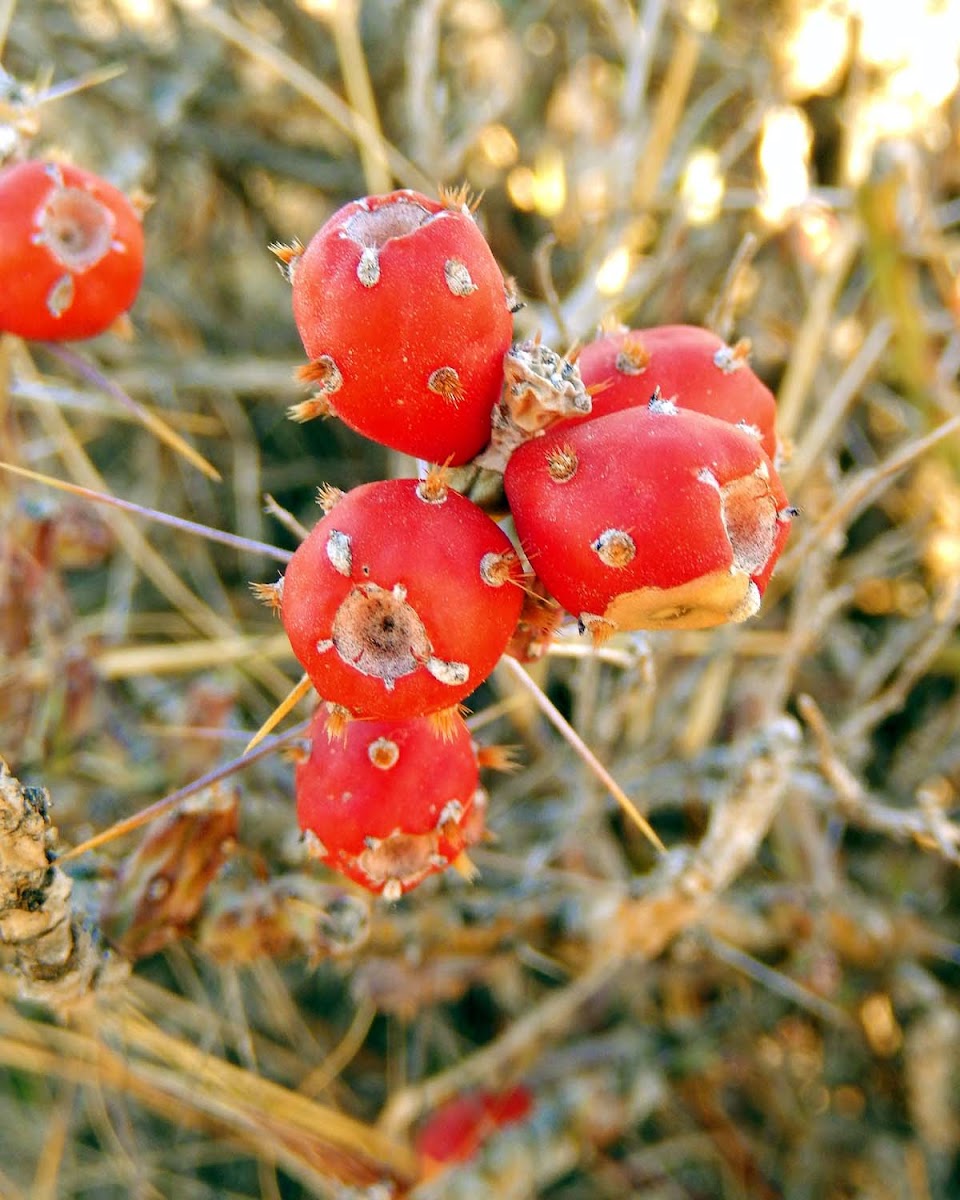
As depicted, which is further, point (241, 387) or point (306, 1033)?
point (241, 387)

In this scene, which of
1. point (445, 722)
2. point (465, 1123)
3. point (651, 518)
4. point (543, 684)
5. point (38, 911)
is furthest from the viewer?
point (543, 684)

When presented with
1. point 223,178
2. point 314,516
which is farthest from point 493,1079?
point 223,178

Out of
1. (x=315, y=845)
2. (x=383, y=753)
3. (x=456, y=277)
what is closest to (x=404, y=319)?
(x=456, y=277)

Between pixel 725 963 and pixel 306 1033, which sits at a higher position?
pixel 725 963

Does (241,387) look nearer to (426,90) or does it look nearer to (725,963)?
(426,90)

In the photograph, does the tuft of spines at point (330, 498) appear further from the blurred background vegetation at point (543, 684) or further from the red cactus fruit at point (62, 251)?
the blurred background vegetation at point (543, 684)

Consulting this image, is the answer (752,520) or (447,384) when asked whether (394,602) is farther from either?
(752,520)
